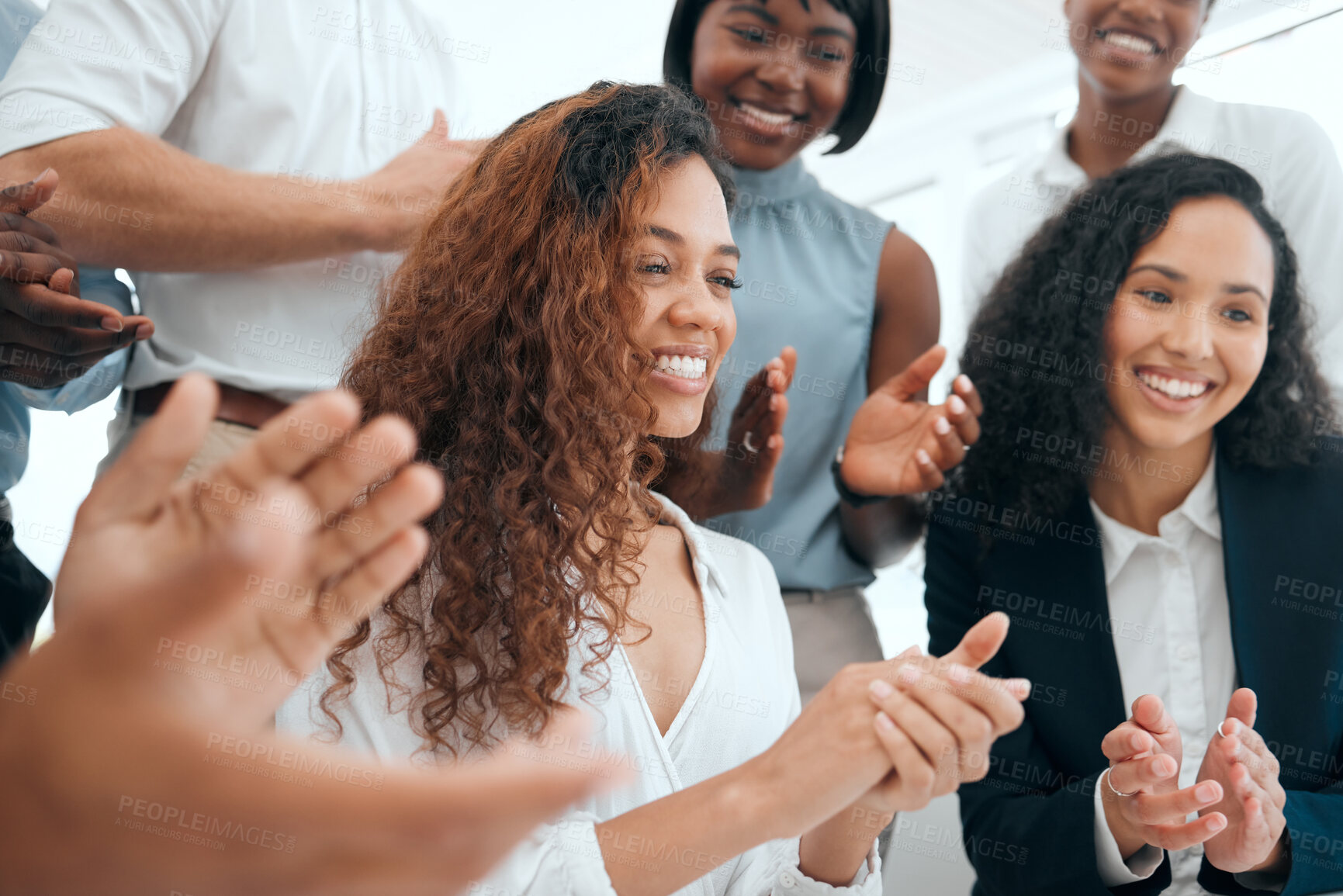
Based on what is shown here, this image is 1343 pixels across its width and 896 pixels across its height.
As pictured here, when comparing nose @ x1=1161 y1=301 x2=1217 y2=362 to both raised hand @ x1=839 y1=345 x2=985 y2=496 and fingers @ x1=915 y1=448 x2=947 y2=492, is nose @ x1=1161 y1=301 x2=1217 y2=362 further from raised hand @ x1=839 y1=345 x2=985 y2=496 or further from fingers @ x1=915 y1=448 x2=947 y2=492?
fingers @ x1=915 y1=448 x2=947 y2=492

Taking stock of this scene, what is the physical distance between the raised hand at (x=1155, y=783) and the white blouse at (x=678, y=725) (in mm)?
356

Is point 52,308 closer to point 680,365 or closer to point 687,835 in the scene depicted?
point 680,365

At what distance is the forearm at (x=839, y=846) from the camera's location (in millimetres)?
1106

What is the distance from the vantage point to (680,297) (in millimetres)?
1263

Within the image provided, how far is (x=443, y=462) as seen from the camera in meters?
1.16

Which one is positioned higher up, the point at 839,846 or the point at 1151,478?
the point at 1151,478

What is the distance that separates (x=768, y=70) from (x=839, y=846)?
1.33m

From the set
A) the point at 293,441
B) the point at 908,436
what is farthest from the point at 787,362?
the point at 293,441

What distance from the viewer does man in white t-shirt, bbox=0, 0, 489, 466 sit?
132 cm

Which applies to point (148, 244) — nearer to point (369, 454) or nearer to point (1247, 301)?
point (369, 454)

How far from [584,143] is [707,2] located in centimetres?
74

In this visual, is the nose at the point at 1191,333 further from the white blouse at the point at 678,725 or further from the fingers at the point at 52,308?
the fingers at the point at 52,308

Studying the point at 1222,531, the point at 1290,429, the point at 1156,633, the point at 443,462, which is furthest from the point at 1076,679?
the point at 443,462

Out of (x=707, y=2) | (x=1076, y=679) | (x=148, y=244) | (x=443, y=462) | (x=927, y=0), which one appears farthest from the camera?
(x=927, y=0)
